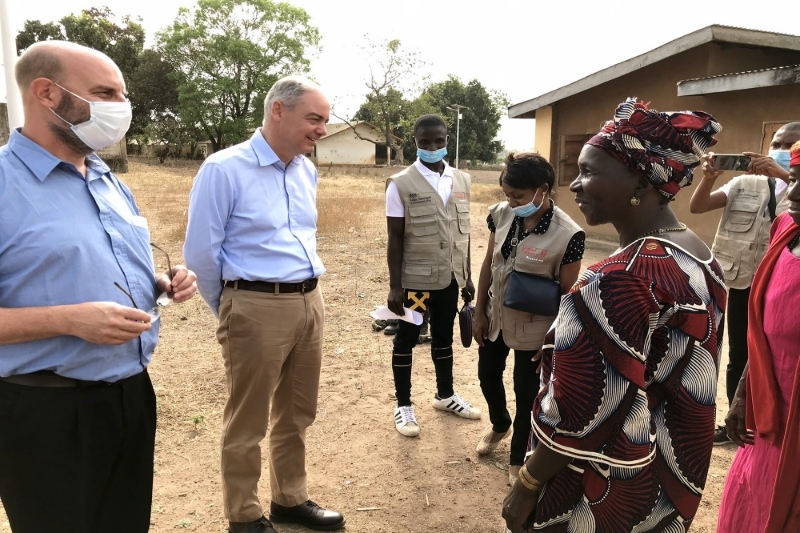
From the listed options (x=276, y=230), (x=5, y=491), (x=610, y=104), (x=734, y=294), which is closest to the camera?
(x=5, y=491)

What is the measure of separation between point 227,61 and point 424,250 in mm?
41532

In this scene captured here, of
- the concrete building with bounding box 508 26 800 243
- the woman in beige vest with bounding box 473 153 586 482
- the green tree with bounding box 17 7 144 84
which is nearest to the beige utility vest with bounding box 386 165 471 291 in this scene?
the woman in beige vest with bounding box 473 153 586 482

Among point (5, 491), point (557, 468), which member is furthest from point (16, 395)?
point (557, 468)

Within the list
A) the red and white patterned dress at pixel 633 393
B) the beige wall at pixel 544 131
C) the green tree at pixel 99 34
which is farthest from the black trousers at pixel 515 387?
the green tree at pixel 99 34

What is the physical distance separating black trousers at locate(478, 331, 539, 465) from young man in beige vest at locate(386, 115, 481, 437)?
63cm

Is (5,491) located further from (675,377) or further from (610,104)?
(610,104)

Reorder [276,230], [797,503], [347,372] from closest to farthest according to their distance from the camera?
[797,503]
[276,230]
[347,372]

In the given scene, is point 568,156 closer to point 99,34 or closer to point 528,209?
point 528,209

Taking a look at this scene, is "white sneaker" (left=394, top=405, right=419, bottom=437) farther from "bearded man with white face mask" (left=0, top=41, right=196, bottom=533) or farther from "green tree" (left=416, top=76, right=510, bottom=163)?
"green tree" (left=416, top=76, right=510, bottom=163)

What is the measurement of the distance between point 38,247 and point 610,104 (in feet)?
32.7

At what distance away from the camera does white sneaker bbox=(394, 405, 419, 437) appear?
3.62m

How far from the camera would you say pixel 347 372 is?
15.3ft

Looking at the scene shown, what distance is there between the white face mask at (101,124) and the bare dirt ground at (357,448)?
1.90 metres

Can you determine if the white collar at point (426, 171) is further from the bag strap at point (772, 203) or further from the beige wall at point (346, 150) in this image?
the beige wall at point (346, 150)
